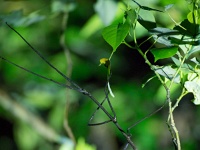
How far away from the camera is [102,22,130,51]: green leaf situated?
482 mm

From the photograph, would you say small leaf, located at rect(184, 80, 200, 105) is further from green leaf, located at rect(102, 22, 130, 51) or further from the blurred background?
the blurred background

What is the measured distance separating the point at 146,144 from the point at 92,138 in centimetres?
25

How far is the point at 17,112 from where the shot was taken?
1.54 metres

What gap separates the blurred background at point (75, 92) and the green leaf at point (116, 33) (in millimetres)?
880

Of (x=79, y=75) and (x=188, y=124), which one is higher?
(x=79, y=75)

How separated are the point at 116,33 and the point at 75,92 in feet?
3.63

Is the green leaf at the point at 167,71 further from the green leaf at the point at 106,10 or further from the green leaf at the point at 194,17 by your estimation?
the green leaf at the point at 106,10

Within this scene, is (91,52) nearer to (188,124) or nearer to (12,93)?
(12,93)

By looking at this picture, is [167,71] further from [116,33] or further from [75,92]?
[75,92]

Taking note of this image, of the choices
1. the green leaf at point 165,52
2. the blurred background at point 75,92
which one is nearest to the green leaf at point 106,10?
the blurred background at point 75,92

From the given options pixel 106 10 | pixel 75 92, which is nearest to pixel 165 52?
pixel 106 10

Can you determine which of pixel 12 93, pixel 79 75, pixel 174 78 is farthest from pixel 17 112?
pixel 174 78

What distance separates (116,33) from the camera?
1.60ft

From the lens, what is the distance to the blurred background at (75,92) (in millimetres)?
1506
